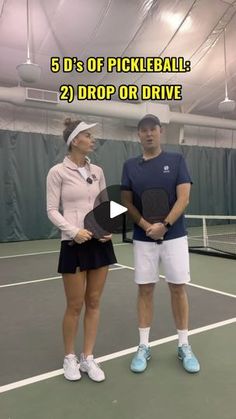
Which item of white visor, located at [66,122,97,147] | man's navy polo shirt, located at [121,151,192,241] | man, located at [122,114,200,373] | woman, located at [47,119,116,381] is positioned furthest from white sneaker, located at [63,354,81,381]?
white visor, located at [66,122,97,147]

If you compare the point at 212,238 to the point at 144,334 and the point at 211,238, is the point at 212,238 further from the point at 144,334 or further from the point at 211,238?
the point at 144,334

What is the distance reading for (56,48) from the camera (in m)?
6.15

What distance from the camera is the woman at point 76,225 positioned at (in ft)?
5.96

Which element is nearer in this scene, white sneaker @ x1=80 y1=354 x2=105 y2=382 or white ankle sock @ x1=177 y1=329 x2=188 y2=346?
white sneaker @ x1=80 y1=354 x2=105 y2=382

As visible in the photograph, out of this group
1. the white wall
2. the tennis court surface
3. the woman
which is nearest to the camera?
the tennis court surface

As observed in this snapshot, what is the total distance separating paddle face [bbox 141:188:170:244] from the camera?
1984 millimetres

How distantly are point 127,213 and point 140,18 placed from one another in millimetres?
4851

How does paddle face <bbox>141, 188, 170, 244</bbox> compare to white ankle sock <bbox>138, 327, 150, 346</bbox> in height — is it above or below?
above

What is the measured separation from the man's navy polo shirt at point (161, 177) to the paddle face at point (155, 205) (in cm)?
2

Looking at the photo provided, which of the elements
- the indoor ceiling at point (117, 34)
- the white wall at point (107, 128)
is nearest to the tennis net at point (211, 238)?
the white wall at point (107, 128)

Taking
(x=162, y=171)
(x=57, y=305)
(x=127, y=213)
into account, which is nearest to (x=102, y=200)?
(x=127, y=213)

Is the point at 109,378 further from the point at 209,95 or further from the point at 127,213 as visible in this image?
the point at 209,95

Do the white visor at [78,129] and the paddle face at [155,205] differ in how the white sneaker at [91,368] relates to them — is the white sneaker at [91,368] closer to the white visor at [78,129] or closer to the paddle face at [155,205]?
the paddle face at [155,205]

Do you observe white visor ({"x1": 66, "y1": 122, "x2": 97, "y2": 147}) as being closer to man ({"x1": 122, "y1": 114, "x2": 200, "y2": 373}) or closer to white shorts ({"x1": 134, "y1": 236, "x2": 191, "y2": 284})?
man ({"x1": 122, "y1": 114, "x2": 200, "y2": 373})
